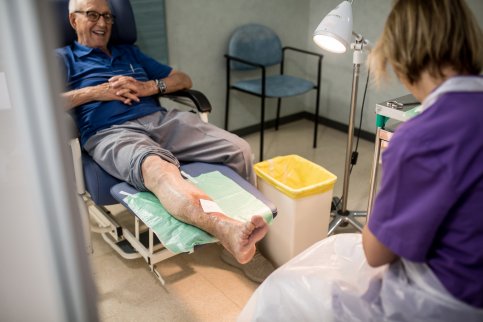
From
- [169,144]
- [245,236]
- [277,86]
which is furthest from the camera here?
[277,86]

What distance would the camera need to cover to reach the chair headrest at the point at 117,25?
2223 mm

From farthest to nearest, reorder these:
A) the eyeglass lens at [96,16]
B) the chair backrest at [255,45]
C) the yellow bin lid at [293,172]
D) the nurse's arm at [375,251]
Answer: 1. the chair backrest at [255,45]
2. the eyeglass lens at [96,16]
3. the yellow bin lid at [293,172]
4. the nurse's arm at [375,251]

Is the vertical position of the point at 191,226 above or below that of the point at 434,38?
below

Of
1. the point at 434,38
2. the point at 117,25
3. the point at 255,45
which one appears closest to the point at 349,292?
the point at 434,38

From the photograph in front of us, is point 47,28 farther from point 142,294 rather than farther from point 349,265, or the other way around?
point 142,294

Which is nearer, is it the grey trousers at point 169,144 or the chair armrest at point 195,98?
the grey trousers at point 169,144

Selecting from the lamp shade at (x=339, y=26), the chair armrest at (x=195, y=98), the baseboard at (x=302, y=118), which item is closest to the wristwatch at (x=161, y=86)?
the chair armrest at (x=195, y=98)

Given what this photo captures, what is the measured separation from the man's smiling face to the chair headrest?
39 millimetres

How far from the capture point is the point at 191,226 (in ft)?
5.40

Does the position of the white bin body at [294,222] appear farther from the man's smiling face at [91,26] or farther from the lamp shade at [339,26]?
the man's smiling face at [91,26]

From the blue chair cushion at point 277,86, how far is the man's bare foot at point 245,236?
160 centimetres

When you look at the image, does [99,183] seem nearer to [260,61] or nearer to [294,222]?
[294,222]

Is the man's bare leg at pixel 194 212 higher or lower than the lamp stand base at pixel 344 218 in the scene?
higher

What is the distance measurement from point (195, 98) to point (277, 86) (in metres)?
1.01
